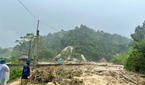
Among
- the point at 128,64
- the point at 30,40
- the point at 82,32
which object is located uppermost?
the point at 82,32

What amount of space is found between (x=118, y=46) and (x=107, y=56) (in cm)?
3123

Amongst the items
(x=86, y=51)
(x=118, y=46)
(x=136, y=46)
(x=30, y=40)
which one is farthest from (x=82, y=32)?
(x=136, y=46)

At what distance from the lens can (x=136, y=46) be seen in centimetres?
1247

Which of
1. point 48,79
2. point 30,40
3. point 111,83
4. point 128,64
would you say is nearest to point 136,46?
point 128,64

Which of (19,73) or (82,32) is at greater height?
(82,32)

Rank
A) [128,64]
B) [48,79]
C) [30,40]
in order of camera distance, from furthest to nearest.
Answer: [30,40] < [128,64] < [48,79]

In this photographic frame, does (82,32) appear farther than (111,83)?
Yes

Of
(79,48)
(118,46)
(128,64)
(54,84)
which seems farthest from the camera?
(118,46)

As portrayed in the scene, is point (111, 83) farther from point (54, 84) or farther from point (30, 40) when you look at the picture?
point (30, 40)

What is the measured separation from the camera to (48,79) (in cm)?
693

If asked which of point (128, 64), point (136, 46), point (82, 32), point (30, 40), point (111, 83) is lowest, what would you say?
point (111, 83)

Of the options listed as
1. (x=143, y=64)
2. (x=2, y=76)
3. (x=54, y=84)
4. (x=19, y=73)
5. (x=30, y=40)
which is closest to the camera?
(x=2, y=76)

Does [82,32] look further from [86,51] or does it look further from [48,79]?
[48,79]

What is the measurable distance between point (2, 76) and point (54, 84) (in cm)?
268
